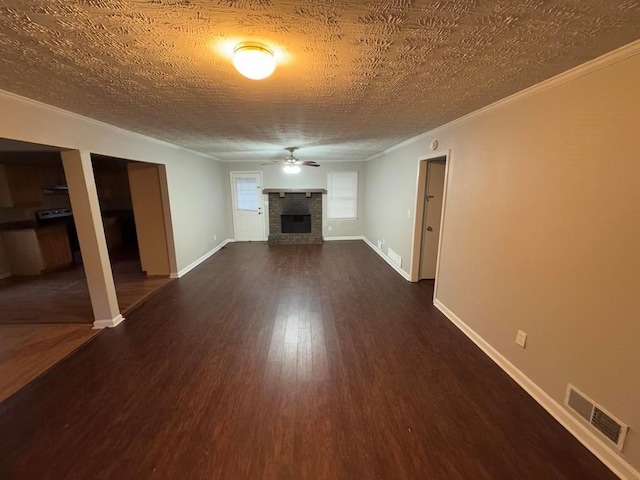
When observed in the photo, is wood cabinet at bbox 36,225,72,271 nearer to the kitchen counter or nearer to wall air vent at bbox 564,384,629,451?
the kitchen counter

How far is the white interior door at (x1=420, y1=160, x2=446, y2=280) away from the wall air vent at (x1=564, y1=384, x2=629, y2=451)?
2.51 meters

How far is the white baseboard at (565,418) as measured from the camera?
57.1 inches

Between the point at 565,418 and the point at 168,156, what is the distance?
18.5 ft

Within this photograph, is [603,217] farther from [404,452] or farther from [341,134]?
[341,134]

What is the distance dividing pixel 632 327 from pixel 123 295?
5312mm

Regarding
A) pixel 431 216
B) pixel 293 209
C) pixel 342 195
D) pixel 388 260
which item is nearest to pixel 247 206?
pixel 293 209

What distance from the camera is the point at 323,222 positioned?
24.3 feet

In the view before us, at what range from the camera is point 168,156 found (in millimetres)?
4371

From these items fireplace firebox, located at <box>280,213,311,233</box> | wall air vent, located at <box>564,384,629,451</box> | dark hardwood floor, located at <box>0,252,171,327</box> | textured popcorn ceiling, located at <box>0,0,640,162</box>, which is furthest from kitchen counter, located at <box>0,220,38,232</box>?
wall air vent, located at <box>564,384,629,451</box>

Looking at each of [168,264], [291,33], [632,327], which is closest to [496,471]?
[632,327]

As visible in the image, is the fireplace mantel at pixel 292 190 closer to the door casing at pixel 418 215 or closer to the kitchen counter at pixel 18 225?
the door casing at pixel 418 215

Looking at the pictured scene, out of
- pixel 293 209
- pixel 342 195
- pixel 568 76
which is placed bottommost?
pixel 293 209

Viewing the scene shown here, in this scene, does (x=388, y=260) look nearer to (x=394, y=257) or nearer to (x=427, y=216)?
(x=394, y=257)

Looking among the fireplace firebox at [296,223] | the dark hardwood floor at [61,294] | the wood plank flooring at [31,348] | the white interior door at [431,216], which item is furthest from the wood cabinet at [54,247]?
the white interior door at [431,216]
